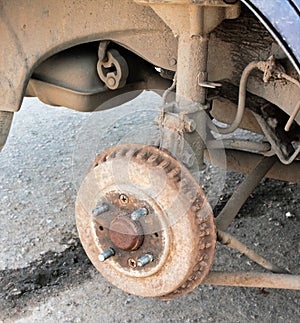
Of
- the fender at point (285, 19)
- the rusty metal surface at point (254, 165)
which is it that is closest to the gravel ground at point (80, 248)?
the rusty metal surface at point (254, 165)

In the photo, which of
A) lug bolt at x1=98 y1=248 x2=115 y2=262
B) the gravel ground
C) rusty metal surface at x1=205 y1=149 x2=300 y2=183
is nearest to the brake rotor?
lug bolt at x1=98 y1=248 x2=115 y2=262

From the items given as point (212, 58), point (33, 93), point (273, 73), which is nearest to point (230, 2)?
point (273, 73)

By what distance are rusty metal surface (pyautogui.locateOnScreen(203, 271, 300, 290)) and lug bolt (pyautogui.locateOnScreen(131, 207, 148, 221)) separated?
30 centimetres

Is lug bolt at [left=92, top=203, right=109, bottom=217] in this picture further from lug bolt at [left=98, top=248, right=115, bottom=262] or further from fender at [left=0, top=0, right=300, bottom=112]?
fender at [left=0, top=0, right=300, bottom=112]

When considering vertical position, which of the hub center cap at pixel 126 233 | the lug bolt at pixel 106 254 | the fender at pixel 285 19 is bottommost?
the lug bolt at pixel 106 254

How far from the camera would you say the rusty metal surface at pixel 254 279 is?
1.94m

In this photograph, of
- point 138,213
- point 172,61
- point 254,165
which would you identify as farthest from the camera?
point 254,165

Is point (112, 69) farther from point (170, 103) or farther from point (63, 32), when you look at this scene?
point (170, 103)

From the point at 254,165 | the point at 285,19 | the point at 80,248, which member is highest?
the point at 285,19

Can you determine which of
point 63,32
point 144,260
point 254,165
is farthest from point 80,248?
point 144,260

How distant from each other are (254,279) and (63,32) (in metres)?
1.04

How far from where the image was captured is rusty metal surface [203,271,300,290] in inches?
76.5

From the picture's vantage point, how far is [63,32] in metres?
2.28

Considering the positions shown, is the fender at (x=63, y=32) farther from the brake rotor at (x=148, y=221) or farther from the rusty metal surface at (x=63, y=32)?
the brake rotor at (x=148, y=221)
